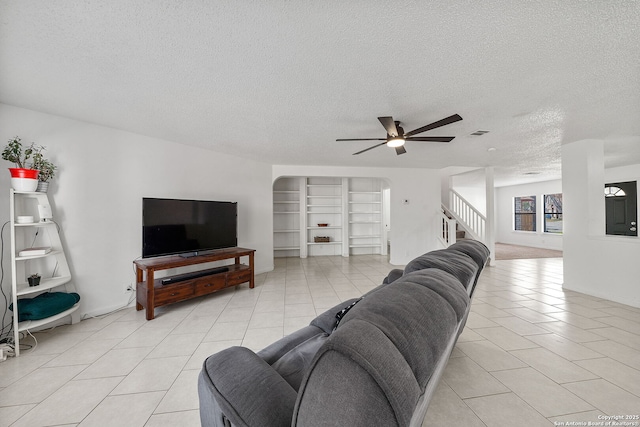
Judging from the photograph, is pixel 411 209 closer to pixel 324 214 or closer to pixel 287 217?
pixel 324 214

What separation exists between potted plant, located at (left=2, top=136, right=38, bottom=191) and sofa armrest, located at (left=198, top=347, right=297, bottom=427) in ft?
9.74

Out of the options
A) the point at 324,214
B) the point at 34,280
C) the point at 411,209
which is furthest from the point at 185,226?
the point at 411,209

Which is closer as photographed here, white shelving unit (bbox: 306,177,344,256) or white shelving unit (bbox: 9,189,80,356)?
white shelving unit (bbox: 9,189,80,356)

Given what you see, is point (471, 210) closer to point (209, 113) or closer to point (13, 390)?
point (209, 113)

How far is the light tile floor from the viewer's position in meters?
1.59

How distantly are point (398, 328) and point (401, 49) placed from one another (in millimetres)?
1870

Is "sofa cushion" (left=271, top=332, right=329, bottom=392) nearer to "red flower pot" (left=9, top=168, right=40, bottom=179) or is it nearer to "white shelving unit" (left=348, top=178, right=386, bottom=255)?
"red flower pot" (left=9, top=168, right=40, bottom=179)

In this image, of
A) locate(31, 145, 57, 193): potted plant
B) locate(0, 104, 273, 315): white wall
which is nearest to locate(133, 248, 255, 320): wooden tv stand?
locate(0, 104, 273, 315): white wall

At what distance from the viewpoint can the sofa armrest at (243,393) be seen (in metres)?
0.73

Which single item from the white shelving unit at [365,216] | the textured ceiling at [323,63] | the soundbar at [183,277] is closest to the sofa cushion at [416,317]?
the textured ceiling at [323,63]

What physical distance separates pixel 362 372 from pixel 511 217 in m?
12.1

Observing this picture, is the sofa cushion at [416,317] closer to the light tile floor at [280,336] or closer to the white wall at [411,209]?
the light tile floor at [280,336]

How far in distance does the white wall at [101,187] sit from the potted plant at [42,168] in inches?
7.0

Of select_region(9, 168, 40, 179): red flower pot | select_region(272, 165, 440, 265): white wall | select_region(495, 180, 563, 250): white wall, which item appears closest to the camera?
select_region(9, 168, 40, 179): red flower pot
